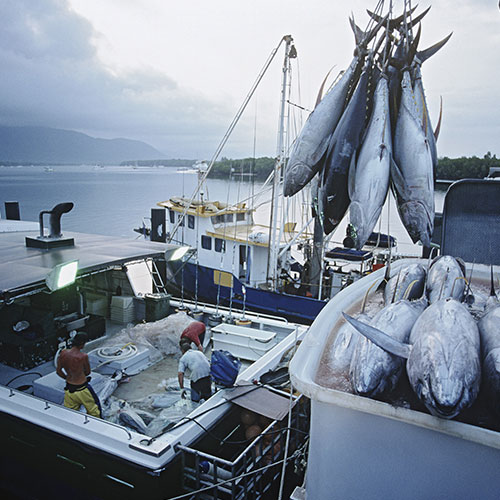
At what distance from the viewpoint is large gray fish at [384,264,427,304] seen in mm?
3191

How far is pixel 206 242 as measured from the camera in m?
15.1

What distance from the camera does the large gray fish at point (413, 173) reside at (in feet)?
10.0

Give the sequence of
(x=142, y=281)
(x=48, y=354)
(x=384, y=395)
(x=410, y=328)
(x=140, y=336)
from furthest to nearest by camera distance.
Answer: (x=142, y=281) → (x=140, y=336) → (x=48, y=354) → (x=410, y=328) → (x=384, y=395)

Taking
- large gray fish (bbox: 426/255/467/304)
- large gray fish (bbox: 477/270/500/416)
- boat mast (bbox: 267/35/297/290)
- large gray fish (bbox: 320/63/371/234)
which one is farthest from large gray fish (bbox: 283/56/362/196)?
boat mast (bbox: 267/35/297/290)

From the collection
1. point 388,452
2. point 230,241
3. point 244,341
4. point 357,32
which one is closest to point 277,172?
point 230,241

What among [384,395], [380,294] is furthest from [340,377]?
[380,294]

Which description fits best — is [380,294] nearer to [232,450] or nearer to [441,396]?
[441,396]

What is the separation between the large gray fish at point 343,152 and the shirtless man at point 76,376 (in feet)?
11.5

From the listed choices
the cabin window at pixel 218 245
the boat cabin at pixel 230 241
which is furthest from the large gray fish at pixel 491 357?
the cabin window at pixel 218 245

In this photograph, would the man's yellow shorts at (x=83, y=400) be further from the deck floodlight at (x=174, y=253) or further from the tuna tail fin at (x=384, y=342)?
the tuna tail fin at (x=384, y=342)

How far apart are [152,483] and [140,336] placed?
356 cm

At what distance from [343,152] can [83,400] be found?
14.0 feet

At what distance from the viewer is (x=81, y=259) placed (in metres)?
6.73

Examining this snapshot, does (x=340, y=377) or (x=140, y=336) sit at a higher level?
(x=340, y=377)
